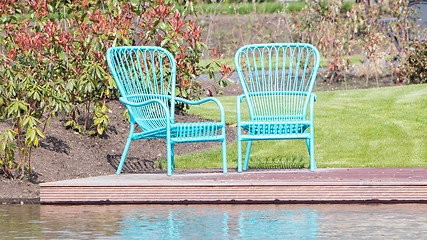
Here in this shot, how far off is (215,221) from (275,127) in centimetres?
160

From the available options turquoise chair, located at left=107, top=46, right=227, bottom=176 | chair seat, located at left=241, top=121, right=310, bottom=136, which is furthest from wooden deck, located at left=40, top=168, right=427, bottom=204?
chair seat, located at left=241, top=121, right=310, bottom=136

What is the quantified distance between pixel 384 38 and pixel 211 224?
1067 cm

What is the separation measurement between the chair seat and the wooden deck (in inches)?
25.5

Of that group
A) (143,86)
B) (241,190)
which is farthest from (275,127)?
(143,86)

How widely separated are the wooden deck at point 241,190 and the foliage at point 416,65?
763 cm

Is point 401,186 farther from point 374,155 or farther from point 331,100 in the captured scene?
point 331,100

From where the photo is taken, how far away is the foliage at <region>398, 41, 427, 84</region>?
39.7 ft

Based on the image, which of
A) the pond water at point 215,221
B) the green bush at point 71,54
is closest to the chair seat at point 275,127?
the pond water at point 215,221

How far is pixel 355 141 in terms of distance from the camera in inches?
283

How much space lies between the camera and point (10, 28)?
709 cm

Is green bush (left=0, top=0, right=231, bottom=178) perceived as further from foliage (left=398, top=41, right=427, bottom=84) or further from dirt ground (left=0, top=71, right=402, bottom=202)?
foliage (left=398, top=41, right=427, bottom=84)

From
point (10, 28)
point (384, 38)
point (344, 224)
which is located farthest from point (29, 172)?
point (384, 38)

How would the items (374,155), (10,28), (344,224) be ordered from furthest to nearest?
(10,28) < (374,155) < (344,224)

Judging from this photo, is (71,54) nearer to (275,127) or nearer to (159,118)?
(159,118)
